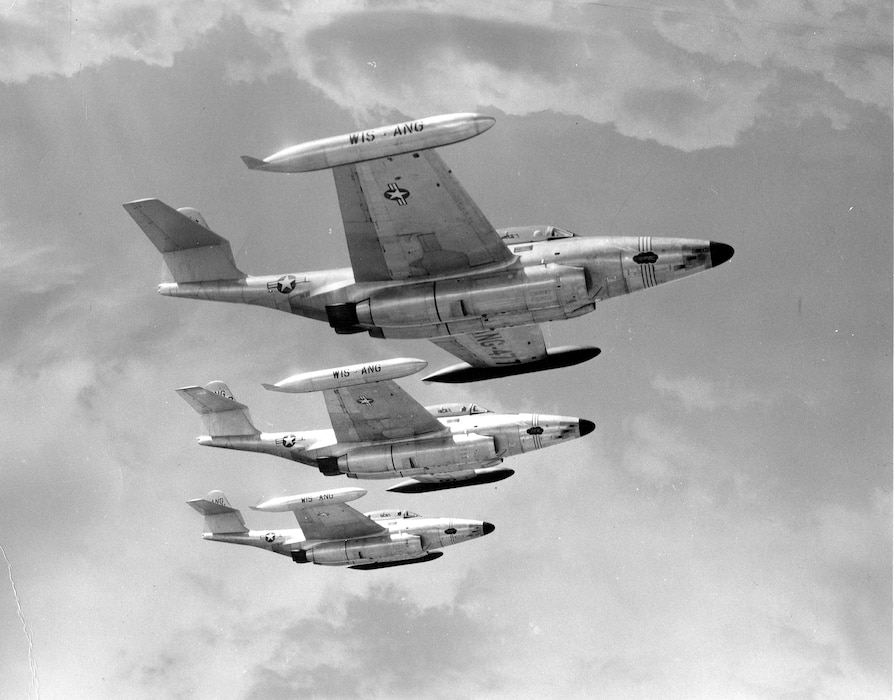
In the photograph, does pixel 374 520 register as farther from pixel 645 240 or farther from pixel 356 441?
pixel 645 240

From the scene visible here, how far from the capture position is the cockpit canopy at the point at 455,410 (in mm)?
35188

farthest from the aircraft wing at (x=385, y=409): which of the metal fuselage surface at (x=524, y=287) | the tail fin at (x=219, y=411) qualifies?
the tail fin at (x=219, y=411)

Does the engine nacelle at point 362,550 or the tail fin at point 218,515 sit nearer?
the engine nacelle at point 362,550

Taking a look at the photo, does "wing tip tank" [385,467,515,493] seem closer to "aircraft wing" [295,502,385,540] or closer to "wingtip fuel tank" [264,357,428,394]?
"aircraft wing" [295,502,385,540]

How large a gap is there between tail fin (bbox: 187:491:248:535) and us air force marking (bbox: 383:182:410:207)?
74.0 feet

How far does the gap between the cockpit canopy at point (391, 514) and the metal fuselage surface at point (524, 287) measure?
13.1 m

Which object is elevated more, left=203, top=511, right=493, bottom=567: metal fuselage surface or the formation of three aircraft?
the formation of three aircraft

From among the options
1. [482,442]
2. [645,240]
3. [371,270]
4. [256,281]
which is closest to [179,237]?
[256,281]

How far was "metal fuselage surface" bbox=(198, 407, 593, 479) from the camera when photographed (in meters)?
32.7

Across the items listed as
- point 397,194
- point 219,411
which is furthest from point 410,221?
point 219,411

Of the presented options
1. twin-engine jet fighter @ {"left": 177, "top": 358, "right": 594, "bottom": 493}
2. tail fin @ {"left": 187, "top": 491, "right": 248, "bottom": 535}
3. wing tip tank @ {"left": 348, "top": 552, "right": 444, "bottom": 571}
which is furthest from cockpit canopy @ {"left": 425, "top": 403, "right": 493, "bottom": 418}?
tail fin @ {"left": 187, "top": 491, "right": 248, "bottom": 535}

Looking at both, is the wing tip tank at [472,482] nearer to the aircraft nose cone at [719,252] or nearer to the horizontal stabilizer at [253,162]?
the aircraft nose cone at [719,252]

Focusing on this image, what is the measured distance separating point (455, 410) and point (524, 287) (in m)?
9.79

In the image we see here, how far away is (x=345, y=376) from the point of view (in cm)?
2895
